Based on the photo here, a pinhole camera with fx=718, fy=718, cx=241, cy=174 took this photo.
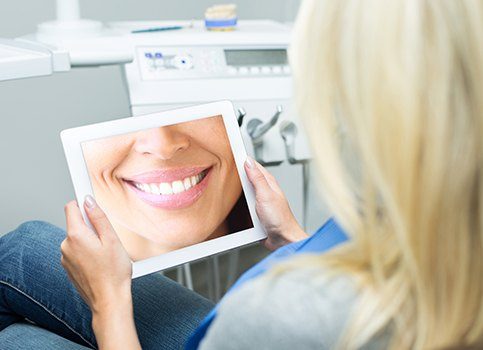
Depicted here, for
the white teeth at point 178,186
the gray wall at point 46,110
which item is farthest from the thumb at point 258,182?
the gray wall at point 46,110

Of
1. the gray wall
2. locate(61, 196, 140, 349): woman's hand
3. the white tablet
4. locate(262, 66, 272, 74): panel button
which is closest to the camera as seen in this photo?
locate(61, 196, 140, 349): woman's hand

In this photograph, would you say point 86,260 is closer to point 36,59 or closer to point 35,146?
point 36,59

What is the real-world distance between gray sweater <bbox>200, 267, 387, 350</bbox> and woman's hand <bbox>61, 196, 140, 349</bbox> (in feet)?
0.94

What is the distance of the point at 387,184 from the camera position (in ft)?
1.74

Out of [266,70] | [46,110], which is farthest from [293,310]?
[46,110]

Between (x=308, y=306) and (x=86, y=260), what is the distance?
0.40m

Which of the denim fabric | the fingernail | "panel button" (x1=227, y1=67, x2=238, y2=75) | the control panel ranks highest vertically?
the control panel

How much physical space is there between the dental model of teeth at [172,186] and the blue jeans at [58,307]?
0.15m

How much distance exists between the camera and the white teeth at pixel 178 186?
1.06 m

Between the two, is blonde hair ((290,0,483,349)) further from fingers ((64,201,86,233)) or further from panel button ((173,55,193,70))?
panel button ((173,55,193,70))

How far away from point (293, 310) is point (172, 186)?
20.4 inches

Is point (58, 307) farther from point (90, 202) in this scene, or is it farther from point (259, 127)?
point (259, 127)

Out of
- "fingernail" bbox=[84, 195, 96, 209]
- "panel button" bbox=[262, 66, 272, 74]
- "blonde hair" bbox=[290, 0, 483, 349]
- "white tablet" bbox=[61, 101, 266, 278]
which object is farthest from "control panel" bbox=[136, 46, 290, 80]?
"blonde hair" bbox=[290, 0, 483, 349]

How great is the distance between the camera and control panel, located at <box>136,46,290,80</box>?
1337 millimetres
